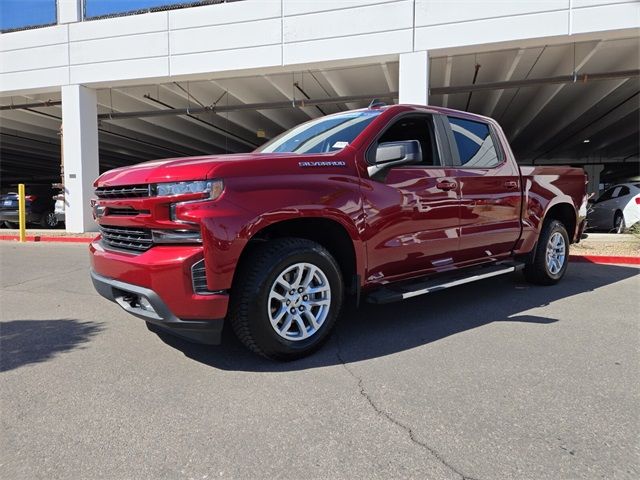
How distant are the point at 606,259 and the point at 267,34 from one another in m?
8.99

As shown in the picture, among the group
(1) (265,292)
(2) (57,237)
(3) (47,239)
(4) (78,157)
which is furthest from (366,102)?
(1) (265,292)

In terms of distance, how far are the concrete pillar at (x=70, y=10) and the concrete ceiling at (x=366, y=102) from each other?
237cm

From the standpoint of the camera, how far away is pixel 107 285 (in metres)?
3.32

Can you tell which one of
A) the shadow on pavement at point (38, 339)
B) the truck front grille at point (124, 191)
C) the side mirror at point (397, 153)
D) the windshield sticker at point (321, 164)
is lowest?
the shadow on pavement at point (38, 339)

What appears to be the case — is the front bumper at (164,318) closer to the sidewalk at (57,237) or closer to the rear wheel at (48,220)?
the sidewalk at (57,237)

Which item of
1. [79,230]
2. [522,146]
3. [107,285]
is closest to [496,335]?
[107,285]

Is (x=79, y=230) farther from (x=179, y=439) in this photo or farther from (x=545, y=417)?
(x=545, y=417)

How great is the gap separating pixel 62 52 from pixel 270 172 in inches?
507

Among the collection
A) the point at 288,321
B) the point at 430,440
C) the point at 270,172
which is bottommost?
the point at 430,440

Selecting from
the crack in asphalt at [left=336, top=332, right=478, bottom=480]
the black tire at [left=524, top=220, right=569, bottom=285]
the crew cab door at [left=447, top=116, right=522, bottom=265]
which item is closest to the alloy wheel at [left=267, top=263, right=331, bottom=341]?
the crack in asphalt at [left=336, top=332, right=478, bottom=480]

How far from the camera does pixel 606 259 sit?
7477mm

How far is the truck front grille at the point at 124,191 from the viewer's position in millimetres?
3094

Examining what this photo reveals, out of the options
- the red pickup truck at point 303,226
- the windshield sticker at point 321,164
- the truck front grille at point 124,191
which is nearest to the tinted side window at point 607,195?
the red pickup truck at point 303,226

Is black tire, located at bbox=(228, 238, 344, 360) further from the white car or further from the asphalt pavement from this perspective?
the white car
